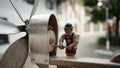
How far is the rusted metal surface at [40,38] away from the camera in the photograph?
0.58 meters

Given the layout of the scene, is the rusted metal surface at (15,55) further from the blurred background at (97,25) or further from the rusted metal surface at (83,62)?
the blurred background at (97,25)

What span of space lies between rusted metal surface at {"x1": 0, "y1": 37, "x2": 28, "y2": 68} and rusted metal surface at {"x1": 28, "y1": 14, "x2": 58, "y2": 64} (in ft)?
0.10

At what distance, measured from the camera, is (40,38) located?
1.92 feet

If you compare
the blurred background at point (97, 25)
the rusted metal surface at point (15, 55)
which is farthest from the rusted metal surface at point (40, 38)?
the blurred background at point (97, 25)

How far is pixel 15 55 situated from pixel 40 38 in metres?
0.10

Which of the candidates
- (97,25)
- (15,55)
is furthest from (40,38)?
(97,25)

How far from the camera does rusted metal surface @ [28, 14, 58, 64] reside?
1.92ft

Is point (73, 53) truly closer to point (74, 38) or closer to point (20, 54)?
point (74, 38)

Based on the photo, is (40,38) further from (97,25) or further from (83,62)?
(97,25)

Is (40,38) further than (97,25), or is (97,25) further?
(97,25)

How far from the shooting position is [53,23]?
676 millimetres

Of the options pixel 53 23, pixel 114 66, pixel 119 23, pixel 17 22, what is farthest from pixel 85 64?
pixel 119 23

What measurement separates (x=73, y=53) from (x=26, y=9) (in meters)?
0.35

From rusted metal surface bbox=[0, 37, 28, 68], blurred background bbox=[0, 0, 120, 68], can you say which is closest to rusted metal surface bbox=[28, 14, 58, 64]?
rusted metal surface bbox=[0, 37, 28, 68]
